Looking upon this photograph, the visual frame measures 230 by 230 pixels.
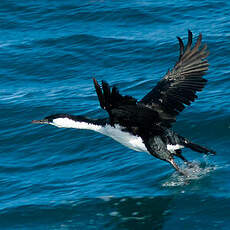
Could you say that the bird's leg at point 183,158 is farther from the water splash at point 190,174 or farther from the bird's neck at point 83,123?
the bird's neck at point 83,123

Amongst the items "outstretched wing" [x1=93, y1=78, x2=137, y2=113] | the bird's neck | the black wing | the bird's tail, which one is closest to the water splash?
the bird's tail

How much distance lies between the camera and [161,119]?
940 centimetres

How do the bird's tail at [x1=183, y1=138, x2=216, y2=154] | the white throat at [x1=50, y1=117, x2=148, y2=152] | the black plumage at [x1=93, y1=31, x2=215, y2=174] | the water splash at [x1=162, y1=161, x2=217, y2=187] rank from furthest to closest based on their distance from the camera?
1. the water splash at [x1=162, y1=161, x2=217, y2=187]
2. the bird's tail at [x1=183, y1=138, x2=216, y2=154]
3. the white throat at [x1=50, y1=117, x2=148, y2=152]
4. the black plumage at [x1=93, y1=31, x2=215, y2=174]

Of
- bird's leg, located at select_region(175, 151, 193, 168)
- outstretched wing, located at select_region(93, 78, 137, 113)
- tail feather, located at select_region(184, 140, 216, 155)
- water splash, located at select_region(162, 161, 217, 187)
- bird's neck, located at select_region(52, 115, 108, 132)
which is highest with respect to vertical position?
outstretched wing, located at select_region(93, 78, 137, 113)

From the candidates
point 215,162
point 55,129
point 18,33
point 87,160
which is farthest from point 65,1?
point 215,162

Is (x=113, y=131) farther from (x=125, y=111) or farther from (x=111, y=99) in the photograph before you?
(x=111, y=99)

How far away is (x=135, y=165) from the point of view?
35.1 ft

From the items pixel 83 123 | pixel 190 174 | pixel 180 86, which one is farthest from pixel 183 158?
pixel 83 123

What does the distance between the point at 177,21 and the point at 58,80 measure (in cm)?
436

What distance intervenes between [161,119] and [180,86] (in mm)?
739

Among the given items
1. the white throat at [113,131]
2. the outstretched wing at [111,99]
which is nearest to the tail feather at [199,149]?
the white throat at [113,131]

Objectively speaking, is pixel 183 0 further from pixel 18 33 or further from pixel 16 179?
pixel 16 179

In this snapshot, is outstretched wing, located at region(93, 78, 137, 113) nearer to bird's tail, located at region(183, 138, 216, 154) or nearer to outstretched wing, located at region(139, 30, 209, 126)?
outstretched wing, located at region(139, 30, 209, 126)

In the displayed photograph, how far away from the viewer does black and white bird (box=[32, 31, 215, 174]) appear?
921 centimetres
